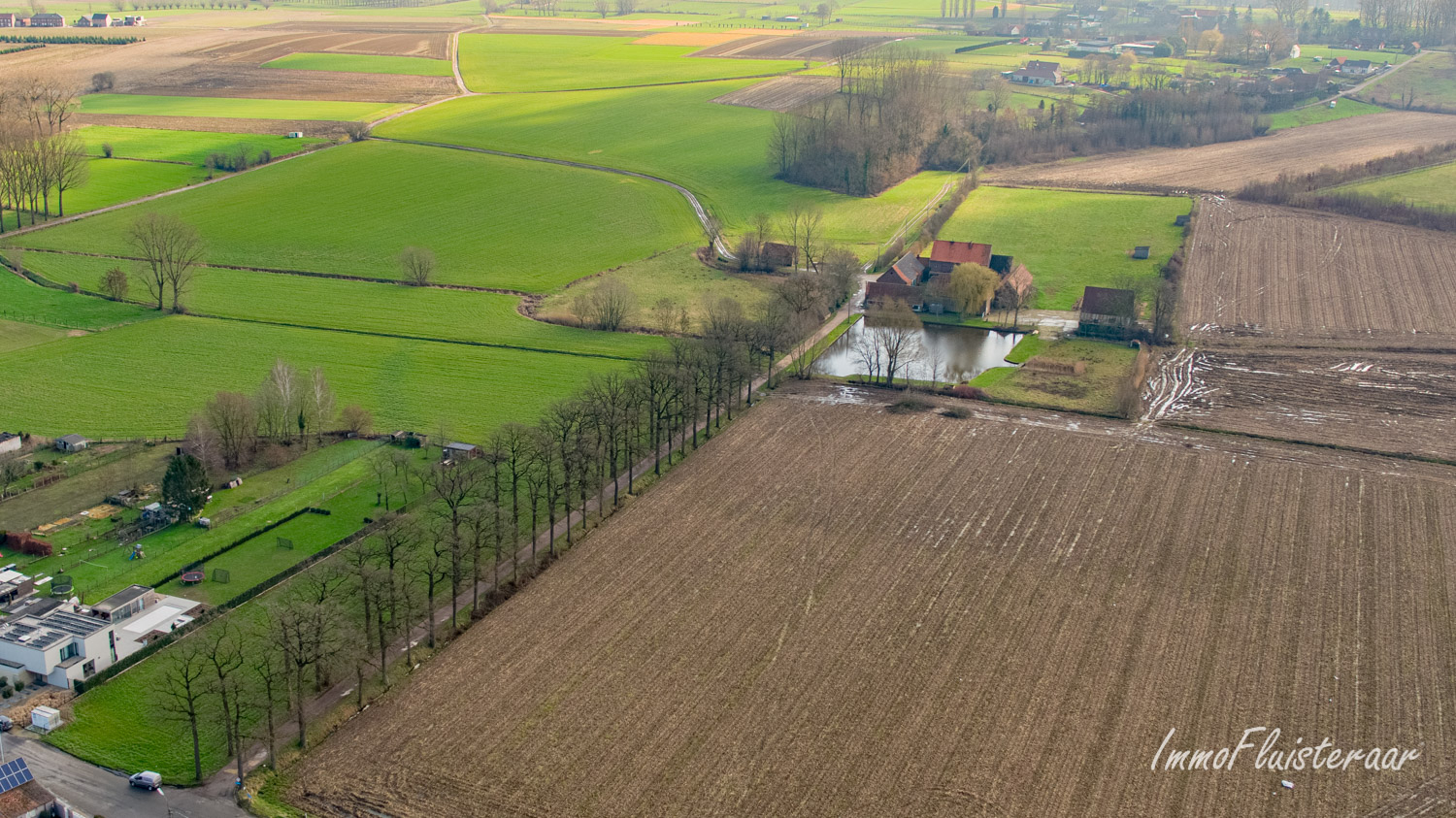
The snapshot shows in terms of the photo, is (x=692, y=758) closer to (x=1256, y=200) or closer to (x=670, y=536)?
(x=670, y=536)

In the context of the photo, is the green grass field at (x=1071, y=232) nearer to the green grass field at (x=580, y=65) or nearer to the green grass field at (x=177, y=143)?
the green grass field at (x=580, y=65)

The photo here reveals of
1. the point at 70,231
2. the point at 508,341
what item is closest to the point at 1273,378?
the point at 508,341

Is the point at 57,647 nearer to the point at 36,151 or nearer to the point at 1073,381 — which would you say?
the point at 1073,381

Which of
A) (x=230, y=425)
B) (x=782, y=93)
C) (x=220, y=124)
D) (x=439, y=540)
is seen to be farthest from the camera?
(x=782, y=93)

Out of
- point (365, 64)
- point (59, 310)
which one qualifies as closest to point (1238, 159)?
point (59, 310)

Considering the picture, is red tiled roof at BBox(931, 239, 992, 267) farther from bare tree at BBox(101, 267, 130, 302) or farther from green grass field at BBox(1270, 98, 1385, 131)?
green grass field at BBox(1270, 98, 1385, 131)

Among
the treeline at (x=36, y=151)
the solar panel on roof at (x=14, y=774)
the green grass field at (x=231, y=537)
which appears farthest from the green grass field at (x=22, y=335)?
the solar panel on roof at (x=14, y=774)

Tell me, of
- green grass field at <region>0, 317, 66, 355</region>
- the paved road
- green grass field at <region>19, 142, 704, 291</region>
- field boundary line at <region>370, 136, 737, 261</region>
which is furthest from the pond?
green grass field at <region>0, 317, 66, 355</region>
